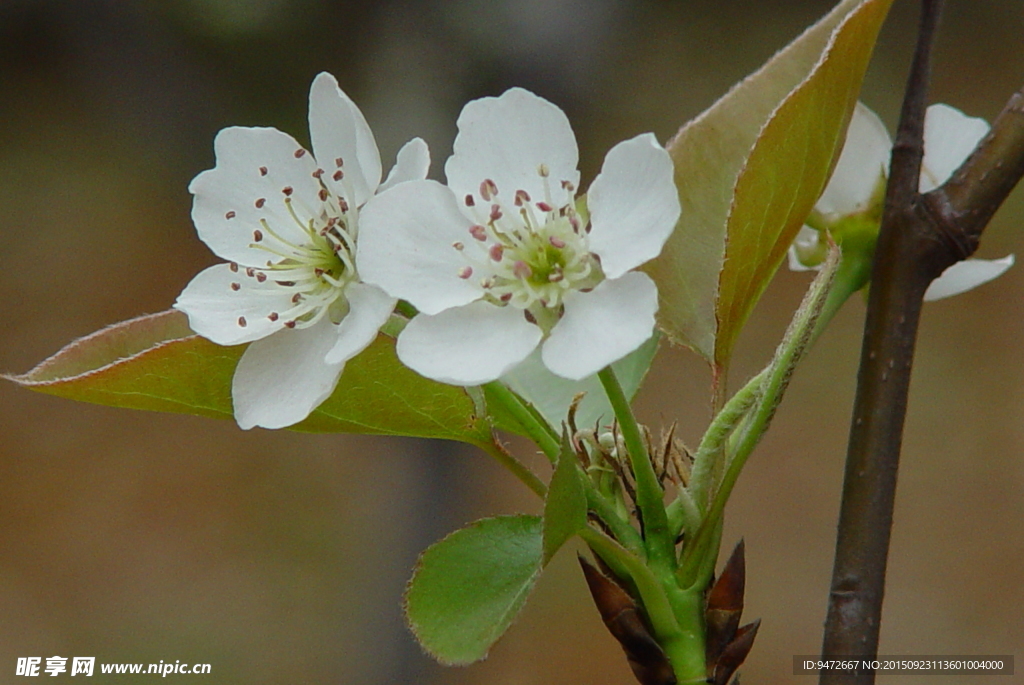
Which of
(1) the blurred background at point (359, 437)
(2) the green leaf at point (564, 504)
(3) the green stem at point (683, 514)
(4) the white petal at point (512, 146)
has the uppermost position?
(1) the blurred background at point (359, 437)

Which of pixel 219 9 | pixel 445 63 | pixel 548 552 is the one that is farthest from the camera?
pixel 219 9

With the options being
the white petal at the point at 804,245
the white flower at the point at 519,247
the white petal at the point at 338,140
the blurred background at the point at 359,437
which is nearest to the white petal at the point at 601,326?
the white flower at the point at 519,247

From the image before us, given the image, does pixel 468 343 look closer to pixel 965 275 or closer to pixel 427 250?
pixel 427 250

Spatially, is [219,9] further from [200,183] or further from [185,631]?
[200,183]

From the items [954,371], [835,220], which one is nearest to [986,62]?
[954,371]

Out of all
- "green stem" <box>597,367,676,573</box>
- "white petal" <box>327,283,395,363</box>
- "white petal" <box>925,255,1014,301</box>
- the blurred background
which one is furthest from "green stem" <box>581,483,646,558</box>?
the blurred background

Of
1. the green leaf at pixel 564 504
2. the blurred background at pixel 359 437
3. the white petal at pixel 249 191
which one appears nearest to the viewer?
the green leaf at pixel 564 504

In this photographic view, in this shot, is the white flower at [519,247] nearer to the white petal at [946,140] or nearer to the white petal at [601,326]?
the white petal at [601,326]
